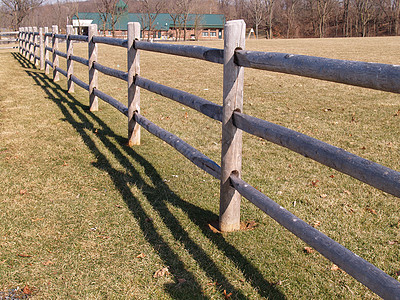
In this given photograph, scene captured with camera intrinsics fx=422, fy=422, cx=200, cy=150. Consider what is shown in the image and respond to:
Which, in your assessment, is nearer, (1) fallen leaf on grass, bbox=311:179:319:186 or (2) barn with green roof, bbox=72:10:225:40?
(1) fallen leaf on grass, bbox=311:179:319:186

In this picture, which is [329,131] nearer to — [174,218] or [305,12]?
[174,218]

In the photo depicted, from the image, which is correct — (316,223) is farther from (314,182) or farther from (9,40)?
(9,40)

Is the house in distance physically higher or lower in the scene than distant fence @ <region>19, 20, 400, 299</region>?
higher

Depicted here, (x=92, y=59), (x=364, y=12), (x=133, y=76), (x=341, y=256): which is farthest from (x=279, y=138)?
(x=364, y=12)

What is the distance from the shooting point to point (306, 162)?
5.90m

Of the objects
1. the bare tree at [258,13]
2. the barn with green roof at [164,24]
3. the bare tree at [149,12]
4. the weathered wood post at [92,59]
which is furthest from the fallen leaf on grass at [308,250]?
the bare tree at [258,13]

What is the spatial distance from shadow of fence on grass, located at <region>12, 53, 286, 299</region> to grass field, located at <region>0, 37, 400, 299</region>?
0.01 meters

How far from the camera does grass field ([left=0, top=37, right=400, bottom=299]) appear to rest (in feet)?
10.3

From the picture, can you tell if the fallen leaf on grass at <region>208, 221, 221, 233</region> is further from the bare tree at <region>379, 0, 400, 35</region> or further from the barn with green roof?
the bare tree at <region>379, 0, 400, 35</region>

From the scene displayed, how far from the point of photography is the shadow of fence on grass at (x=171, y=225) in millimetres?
3068

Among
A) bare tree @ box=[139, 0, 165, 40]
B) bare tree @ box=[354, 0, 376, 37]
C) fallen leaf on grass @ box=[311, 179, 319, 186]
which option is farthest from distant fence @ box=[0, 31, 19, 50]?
bare tree @ box=[354, 0, 376, 37]

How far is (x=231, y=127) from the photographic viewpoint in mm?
3549

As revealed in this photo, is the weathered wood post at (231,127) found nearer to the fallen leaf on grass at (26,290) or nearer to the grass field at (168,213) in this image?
the grass field at (168,213)

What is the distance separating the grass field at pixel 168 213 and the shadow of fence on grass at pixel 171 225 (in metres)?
0.01
